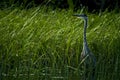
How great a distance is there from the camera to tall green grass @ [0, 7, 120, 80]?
6316 millimetres

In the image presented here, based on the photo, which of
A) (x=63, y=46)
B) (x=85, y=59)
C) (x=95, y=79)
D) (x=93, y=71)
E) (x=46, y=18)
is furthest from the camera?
(x=46, y=18)

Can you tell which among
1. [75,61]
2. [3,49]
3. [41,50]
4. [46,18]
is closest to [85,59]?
[75,61]

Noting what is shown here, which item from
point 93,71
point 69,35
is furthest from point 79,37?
point 93,71

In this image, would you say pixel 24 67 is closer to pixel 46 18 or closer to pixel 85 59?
pixel 85 59

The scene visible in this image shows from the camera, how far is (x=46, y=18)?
32.5 feet

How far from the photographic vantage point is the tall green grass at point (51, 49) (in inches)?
249

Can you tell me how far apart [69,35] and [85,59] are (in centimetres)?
89

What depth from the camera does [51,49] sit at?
718 centimetres

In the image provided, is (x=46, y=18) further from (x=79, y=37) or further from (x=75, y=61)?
(x=75, y=61)

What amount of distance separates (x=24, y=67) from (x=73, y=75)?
62 centimetres

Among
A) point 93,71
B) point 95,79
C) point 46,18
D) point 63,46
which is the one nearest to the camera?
point 95,79

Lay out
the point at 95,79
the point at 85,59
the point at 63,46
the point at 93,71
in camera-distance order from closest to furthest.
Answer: the point at 95,79 → the point at 93,71 → the point at 85,59 → the point at 63,46

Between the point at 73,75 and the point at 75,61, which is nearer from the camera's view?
the point at 73,75

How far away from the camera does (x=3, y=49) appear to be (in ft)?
23.4
